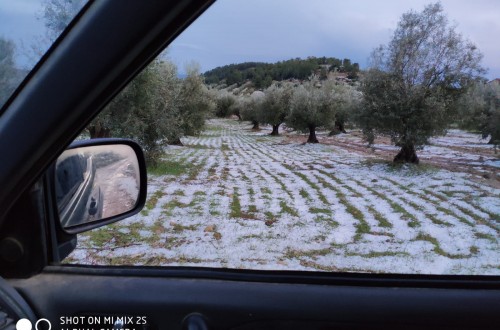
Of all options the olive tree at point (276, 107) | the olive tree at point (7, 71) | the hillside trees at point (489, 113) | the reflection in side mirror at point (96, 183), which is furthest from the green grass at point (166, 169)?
the olive tree at point (276, 107)

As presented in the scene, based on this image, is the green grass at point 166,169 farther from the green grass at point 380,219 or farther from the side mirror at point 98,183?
the side mirror at point 98,183

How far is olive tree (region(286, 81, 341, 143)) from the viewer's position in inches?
827

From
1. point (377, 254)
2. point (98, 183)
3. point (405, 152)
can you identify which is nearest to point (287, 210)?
point (377, 254)

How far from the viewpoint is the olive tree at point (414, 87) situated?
10.6m

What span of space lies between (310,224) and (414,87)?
962cm

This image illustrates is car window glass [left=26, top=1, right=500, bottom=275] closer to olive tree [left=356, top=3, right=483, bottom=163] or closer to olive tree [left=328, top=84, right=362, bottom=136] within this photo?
olive tree [left=356, top=3, right=483, bottom=163]

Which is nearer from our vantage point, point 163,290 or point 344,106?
point 163,290

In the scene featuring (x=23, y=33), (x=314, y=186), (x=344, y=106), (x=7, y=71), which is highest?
(x=344, y=106)

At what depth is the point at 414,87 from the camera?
11.9 meters

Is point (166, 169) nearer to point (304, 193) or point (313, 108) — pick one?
point (304, 193)

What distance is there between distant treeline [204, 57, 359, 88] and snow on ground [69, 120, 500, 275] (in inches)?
37.2

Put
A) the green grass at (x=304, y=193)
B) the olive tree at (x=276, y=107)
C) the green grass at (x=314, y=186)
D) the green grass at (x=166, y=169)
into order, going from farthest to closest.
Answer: the olive tree at (x=276, y=107) < the green grass at (x=304, y=193) < the green grass at (x=314, y=186) < the green grass at (x=166, y=169)

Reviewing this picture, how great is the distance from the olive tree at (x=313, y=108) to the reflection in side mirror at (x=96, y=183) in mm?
19493

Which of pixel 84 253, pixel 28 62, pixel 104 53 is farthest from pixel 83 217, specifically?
pixel 84 253
